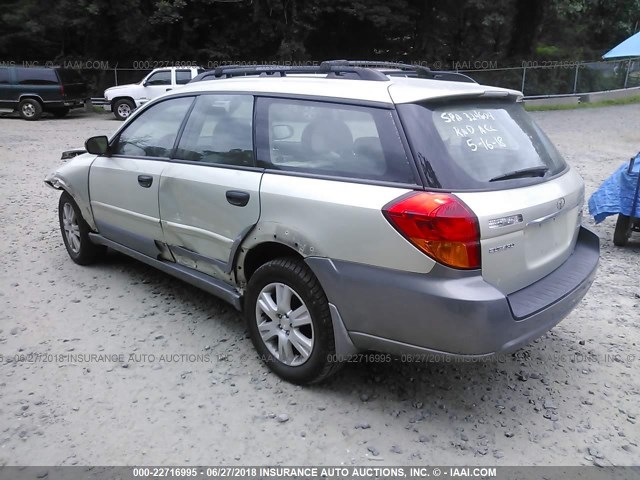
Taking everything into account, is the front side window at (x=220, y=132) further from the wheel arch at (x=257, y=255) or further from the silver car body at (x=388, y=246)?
the wheel arch at (x=257, y=255)

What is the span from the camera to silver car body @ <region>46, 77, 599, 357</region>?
106 inches

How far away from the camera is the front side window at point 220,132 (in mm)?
3604

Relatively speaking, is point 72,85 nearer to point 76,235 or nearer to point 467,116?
point 76,235

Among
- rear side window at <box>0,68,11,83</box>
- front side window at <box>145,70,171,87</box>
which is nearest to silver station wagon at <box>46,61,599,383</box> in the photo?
front side window at <box>145,70,171,87</box>

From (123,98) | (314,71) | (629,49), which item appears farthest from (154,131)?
(123,98)

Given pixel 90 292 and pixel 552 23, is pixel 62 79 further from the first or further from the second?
pixel 552 23

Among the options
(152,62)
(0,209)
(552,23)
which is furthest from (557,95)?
(0,209)

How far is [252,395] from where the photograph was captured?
3.29 meters

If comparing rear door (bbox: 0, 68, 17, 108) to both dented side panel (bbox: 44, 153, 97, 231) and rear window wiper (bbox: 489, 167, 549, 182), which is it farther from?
rear window wiper (bbox: 489, 167, 549, 182)

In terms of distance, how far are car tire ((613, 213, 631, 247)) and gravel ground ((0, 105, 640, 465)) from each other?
1178 millimetres

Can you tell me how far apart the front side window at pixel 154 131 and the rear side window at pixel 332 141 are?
0.94m

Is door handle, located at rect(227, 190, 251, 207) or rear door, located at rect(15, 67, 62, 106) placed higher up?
rear door, located at rect(15, 67, 62, 106)

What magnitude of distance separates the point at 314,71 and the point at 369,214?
1.37 m

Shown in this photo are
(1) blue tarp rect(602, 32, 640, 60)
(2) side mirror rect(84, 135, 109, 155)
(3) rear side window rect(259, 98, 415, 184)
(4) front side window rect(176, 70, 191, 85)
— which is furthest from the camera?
(4) front side window rect(176, 70, 191, 85)
